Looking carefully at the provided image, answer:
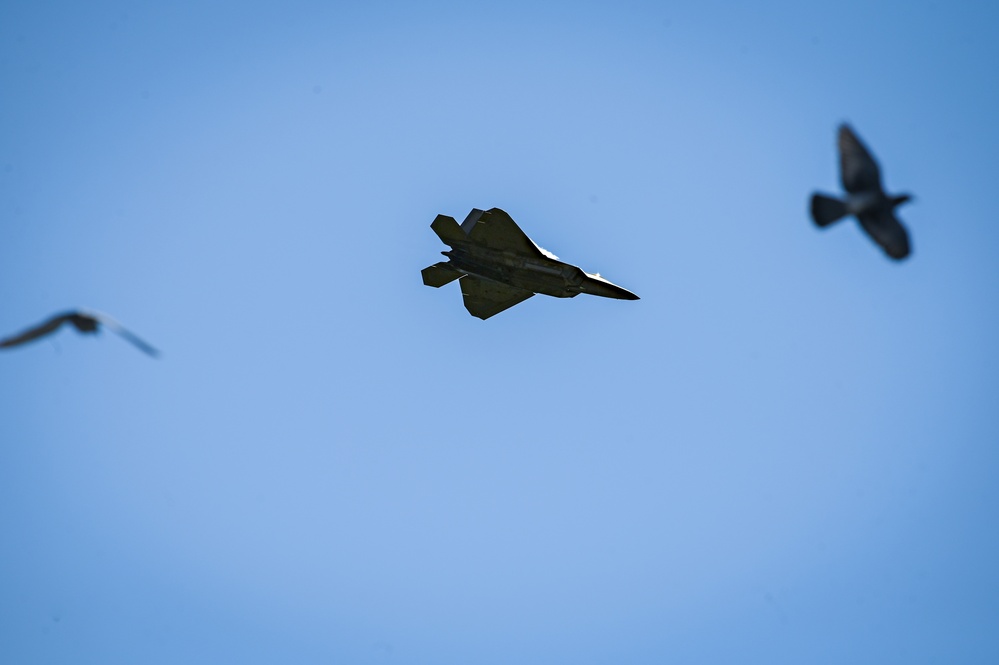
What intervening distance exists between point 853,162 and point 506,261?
17735 mm

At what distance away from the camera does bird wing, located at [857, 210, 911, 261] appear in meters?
34.1

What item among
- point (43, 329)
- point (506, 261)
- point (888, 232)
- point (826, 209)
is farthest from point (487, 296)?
point (43, 329)

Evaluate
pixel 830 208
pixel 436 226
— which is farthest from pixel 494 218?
pixel 830 208

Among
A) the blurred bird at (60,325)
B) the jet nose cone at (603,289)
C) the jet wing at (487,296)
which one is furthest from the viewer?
the jet wing at (487,296)

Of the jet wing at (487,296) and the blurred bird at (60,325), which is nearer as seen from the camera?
the blurred bird at (60,325)

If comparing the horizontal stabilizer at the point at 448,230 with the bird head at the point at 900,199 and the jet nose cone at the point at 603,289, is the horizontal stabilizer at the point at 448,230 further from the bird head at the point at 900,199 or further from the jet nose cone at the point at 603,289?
the bird head at the point at 900,199

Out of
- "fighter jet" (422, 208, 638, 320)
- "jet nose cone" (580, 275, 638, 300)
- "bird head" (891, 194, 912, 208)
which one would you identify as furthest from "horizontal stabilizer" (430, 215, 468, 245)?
"bird head" (891, 194, 912, 208)

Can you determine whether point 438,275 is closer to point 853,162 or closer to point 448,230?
point 448,230

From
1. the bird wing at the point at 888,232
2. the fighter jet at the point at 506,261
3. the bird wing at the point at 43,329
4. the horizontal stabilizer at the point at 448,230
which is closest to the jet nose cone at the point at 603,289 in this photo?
the fighter jet at the point at 506,261

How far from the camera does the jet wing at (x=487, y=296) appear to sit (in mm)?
50312

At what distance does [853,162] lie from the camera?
33.8 m

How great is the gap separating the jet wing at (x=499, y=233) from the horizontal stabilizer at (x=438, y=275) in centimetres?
273

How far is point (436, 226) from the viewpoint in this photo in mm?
46906

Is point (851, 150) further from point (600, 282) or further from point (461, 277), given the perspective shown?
point (461, 277)
